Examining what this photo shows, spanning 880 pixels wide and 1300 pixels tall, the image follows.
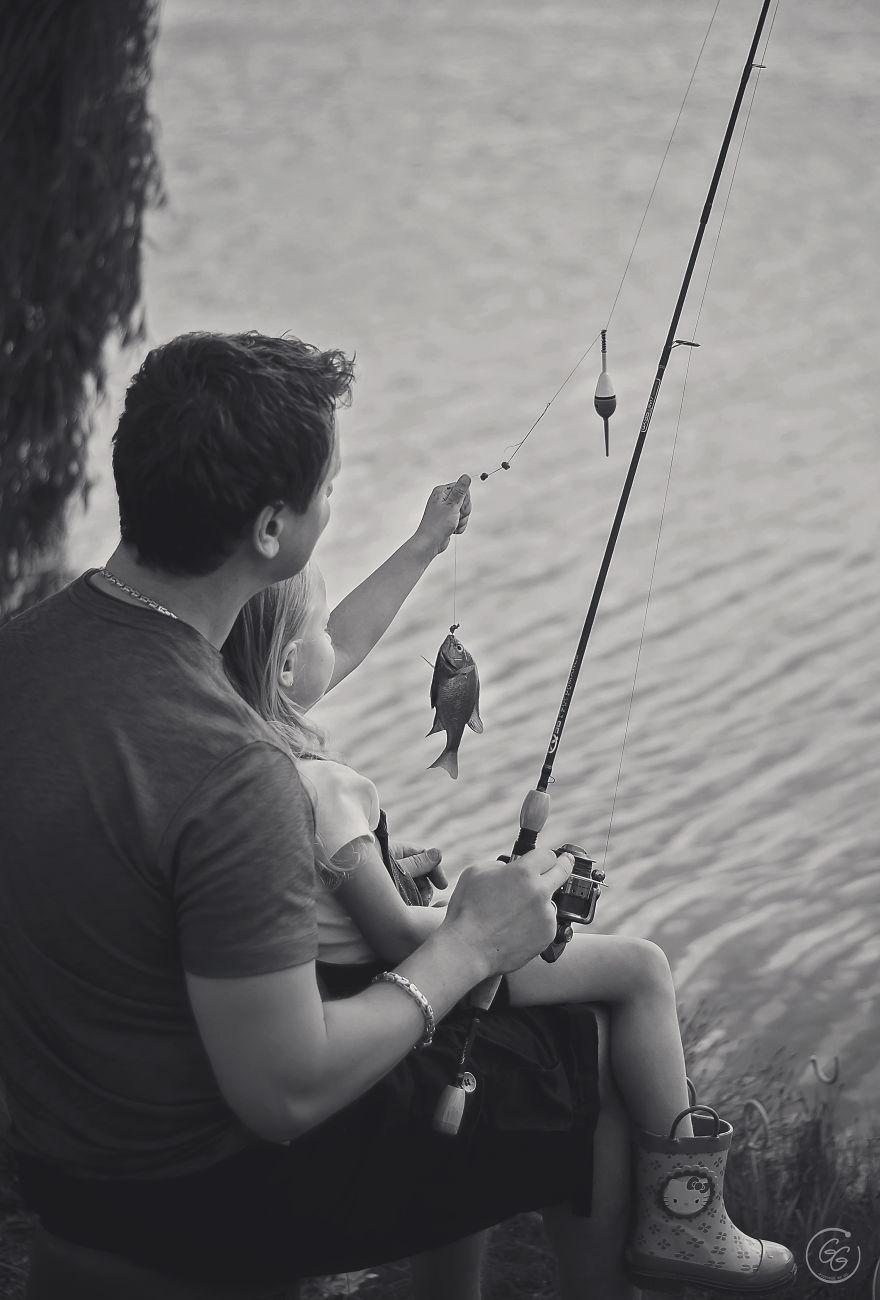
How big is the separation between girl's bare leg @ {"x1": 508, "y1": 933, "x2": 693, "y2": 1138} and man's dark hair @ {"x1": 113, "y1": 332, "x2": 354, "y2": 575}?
0.62 metres

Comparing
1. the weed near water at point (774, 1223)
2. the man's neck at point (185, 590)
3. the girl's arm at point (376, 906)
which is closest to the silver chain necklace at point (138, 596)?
the man's neck at point (185, 590)

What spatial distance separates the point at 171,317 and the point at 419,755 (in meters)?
2.46

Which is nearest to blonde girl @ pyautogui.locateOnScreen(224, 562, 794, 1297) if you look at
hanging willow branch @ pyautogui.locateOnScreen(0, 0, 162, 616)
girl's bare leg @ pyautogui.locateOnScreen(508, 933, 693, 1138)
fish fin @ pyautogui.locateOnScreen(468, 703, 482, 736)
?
girl's bare leg @ pyautogui.locateOnScreen(508, 933, 693, 1138)

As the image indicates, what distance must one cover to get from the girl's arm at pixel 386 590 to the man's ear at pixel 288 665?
0.87 ft

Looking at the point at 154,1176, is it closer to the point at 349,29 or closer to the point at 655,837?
the point at 655,837

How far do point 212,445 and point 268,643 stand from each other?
0.40 m

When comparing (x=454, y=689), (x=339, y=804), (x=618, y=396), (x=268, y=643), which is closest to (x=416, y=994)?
(x=339, y=804)

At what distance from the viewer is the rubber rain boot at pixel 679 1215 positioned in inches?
62.9

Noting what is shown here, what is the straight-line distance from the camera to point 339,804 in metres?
1.61

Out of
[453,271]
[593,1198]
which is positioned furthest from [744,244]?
[593,1198]

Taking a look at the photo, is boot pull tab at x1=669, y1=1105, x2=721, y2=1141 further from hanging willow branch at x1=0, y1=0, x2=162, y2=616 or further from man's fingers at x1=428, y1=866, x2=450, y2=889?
hanging willow branch at x1=0, y1=0, x2=162, y2=616

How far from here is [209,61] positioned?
705 cm

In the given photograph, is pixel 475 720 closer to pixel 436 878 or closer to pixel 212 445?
→ pixel 436 878

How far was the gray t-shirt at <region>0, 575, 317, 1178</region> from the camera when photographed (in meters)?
1.16
